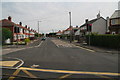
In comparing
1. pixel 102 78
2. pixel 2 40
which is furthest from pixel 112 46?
pixel 2 40

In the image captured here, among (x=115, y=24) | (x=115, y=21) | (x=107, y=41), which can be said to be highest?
(x=115, y=21)

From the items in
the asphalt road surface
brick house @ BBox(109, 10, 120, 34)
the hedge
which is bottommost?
the asphalt road surface

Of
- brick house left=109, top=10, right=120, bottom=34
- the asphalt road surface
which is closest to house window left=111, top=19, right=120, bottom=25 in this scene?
brick house left=109, top=10, right=120, bottom=34

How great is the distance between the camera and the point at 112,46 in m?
15.2

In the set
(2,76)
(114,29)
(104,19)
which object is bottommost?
(2,76)

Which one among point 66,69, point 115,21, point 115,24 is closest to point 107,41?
point 66,69

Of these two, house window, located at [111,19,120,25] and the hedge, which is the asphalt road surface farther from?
house window, located at [111,19,120,25]

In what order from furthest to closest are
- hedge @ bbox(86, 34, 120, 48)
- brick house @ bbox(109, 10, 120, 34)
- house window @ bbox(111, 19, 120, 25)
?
house window @ bbox(111, 19, 120, 25)
brick house @ bbox(109, 10, 120, 34)
hedge @ bbox(86, 34, 120, 48)

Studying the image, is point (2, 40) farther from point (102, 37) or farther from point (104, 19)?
point (104, 19)

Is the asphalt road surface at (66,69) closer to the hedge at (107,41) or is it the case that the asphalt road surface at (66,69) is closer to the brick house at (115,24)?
the hedge at (107,41)

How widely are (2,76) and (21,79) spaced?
3.66 ft

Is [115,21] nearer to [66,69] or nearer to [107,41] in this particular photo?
[107,41]

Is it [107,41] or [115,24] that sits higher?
[115,24]

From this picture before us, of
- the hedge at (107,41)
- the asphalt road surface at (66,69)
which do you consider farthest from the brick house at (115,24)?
the asphalt road surface at (66,69)
